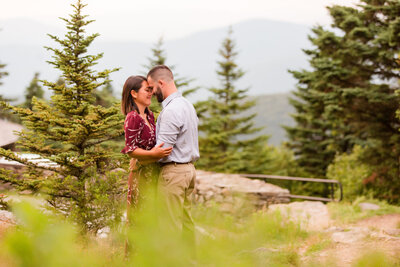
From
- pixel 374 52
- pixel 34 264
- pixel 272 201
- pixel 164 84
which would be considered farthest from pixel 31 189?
pixel 374 52

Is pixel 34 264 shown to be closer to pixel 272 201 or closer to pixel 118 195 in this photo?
pixel 118 195

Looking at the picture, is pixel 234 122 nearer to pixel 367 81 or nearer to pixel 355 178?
pixel 355 178

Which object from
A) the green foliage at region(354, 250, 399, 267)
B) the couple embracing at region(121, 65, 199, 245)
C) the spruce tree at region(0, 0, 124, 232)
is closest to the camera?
the green foliage at region(354, 250, 399, 267)

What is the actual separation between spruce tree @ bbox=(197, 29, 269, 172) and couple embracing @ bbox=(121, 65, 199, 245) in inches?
684

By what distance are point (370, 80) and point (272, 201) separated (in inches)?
257

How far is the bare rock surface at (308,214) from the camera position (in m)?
8.01

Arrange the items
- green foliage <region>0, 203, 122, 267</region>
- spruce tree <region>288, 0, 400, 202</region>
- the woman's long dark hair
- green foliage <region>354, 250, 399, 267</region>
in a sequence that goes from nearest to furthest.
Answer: green foliage <region>0, 203, 122, 267</region> < green foliage <region>354, 250, 399, 267</region> < the woman's long dark hair < spruce tree <region>288, 0, 400, 202</region>

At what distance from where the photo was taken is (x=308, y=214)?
8172 mm

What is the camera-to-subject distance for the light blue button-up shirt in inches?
142

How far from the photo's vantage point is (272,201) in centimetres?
1167

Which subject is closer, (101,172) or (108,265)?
(108,265)

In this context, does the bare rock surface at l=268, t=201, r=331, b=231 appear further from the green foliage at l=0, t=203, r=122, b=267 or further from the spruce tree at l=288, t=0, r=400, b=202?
the green foliage at l=0, t=203, r=122, b=267

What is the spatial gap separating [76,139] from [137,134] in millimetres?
1683

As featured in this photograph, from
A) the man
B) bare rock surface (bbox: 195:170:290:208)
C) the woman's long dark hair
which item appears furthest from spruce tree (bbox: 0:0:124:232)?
bare rock surface (bbox: 195:170:290:208)
